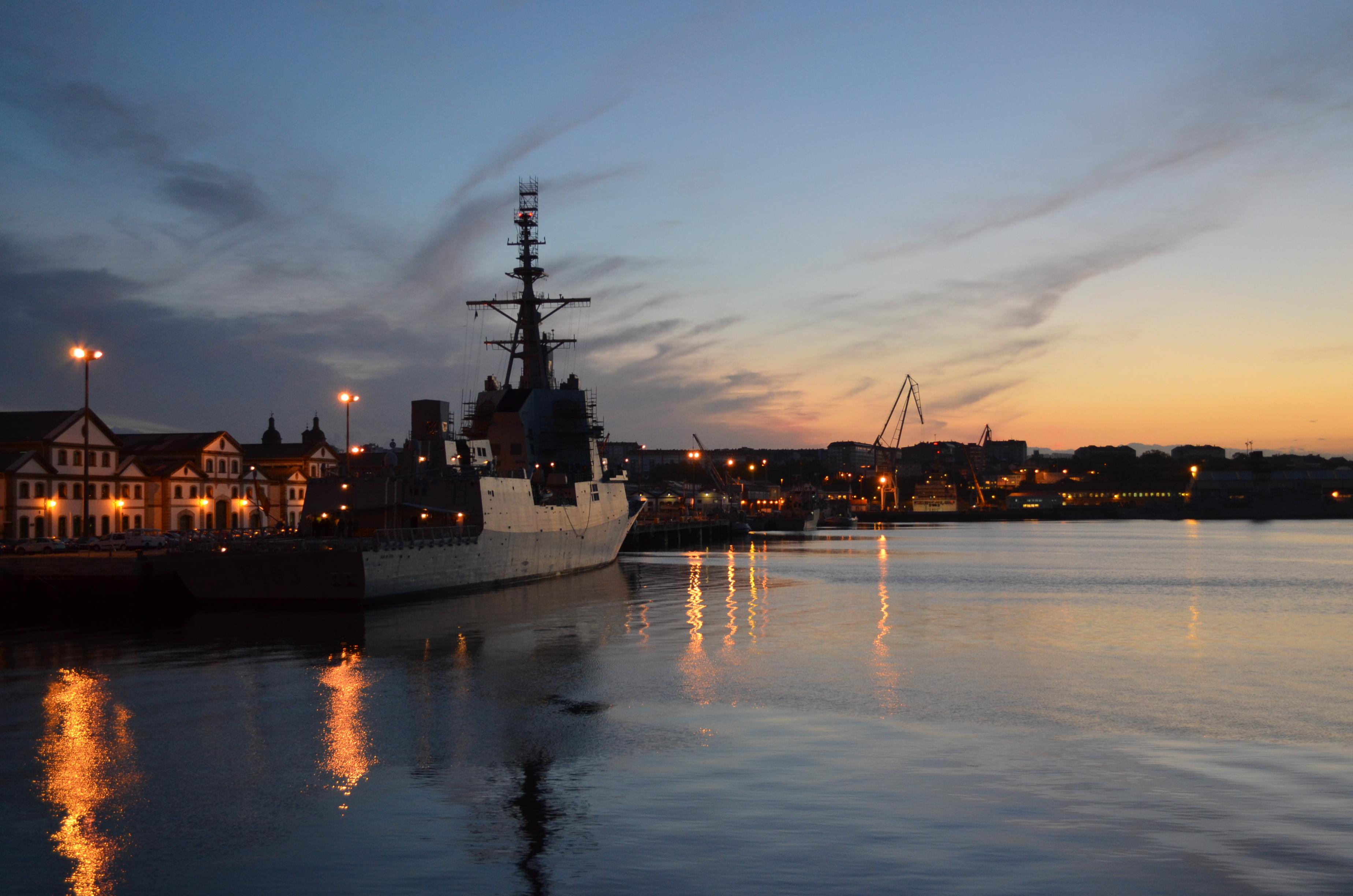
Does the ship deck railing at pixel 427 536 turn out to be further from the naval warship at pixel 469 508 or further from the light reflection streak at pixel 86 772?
the light reflection streak at pixel 86 772

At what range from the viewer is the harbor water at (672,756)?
440 inches

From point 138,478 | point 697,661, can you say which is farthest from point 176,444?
point 697,661

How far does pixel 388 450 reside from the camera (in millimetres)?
43312

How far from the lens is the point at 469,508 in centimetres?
4197

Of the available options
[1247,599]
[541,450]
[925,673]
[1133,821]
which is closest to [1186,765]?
[1133,821]

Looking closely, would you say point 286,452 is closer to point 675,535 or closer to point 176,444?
point 176,444

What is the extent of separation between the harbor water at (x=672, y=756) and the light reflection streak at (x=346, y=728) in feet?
0.30

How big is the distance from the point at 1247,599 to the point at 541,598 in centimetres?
3077

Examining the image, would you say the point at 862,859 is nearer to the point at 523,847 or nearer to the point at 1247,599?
the point at 523,847

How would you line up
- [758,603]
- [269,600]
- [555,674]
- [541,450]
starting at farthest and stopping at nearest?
[541,450] < [758,603] < [269,600] < [555,674]

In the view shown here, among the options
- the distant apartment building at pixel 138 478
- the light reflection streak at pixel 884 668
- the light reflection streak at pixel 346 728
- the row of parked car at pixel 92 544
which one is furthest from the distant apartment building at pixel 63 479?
the light reflection streak at pixel 884 668

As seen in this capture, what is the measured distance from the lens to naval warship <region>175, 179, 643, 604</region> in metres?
35.2

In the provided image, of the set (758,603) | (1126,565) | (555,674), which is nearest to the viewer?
(555,674)

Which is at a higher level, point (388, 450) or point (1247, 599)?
point (388, 450)
